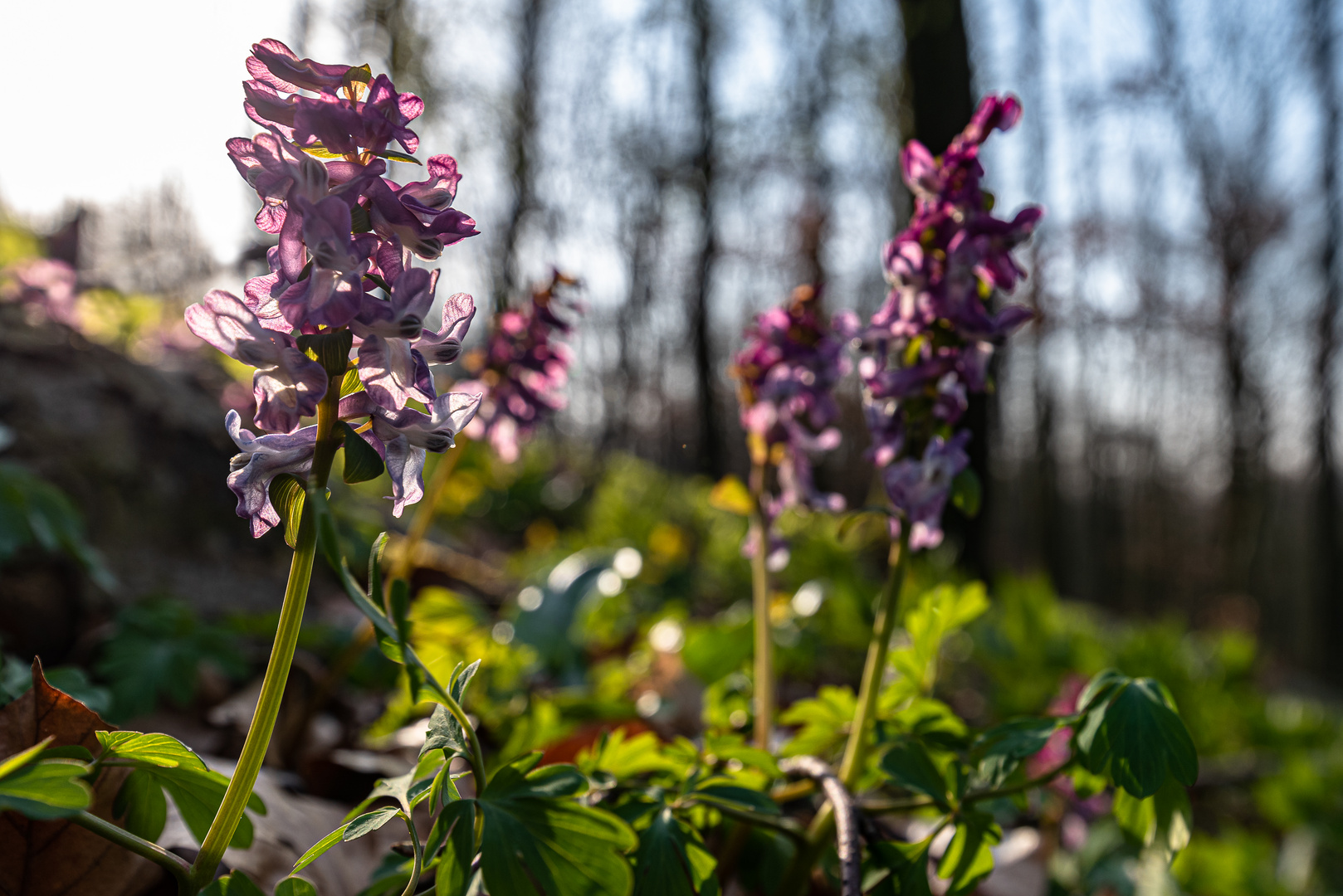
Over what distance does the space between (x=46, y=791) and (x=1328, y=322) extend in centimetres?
1545

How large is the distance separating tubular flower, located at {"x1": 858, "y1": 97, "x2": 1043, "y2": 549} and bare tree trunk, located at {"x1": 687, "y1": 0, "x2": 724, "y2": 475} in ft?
40.2

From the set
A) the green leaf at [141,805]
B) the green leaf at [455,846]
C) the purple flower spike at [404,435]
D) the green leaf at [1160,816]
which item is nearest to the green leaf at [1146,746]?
the green leaf at [1160,816]

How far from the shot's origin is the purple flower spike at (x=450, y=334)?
682mm

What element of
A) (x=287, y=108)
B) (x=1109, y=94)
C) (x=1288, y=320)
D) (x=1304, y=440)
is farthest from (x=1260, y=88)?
(x=287, y=108)

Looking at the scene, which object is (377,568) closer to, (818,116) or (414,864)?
(414,864)

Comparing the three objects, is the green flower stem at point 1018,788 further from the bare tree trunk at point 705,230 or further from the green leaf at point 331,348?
the bare tree trunk at point 705,230

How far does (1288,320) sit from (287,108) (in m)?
17.3

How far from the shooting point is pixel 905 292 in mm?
1048

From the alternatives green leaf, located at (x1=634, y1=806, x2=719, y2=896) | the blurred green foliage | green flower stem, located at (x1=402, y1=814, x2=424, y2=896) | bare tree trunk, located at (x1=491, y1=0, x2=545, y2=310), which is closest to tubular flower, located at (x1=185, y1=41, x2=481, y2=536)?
green flower stem, located at (x1=402, y1=814, x2=424, y2=896)

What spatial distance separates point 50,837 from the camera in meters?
0.76

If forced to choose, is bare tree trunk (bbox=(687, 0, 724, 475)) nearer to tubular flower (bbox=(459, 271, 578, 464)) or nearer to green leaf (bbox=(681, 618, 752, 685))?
tubular flower (bbox=(459, 271, 578, 464))

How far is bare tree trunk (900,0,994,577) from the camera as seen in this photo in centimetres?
524

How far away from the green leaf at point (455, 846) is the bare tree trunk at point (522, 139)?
14.0 meters

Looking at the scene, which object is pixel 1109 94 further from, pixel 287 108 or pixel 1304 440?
pixel 287 108
